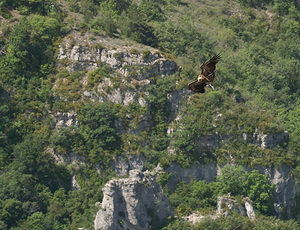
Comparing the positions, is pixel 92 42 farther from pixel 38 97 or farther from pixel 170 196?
pixel 170 196

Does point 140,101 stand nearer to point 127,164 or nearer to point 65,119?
point 127,164

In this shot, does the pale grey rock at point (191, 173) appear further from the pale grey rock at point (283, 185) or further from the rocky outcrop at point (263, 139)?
the pale grey rock at point (283, 185)

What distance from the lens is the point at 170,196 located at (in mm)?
89312

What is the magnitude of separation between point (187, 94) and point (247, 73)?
17473 mm

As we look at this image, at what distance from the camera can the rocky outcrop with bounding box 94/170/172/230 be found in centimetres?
8429

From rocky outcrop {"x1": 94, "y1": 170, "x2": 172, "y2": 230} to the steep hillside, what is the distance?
118 mm

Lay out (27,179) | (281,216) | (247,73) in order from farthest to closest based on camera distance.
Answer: (247,73) < (281,216) < (27,179)

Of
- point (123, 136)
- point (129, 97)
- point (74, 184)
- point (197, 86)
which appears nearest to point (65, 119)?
point (123, 136)

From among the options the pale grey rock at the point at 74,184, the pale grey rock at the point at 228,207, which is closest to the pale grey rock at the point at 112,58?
the pale grey rock at the point at 74,184

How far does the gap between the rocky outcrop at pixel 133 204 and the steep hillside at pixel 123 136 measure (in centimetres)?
12

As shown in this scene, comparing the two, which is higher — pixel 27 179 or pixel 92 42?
pixel 92 42

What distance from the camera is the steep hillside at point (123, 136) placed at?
86.4 meters

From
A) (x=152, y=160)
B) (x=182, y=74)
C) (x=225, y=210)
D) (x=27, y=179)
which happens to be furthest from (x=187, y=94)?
(x=27, y=179)

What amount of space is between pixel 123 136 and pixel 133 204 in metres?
9.33
